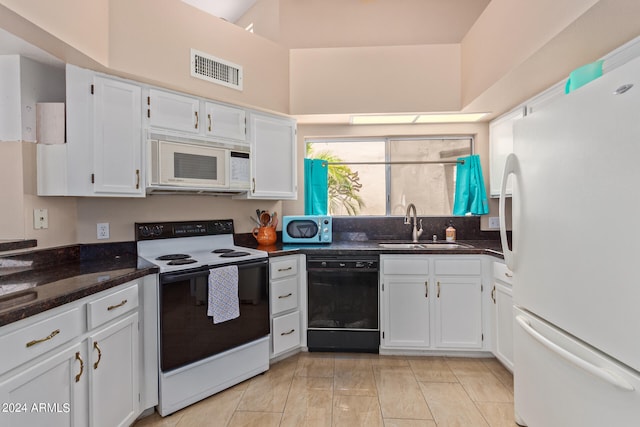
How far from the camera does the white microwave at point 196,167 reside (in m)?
2.21

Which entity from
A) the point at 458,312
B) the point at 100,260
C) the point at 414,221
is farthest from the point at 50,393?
the point at 414,221

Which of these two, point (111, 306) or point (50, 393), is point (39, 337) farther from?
point (111, 306)

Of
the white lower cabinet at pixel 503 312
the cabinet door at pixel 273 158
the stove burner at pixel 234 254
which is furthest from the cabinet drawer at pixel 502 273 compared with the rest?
the stove burner at pixel 234 254

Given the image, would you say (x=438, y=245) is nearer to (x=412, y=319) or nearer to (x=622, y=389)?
(x=412, y=319)

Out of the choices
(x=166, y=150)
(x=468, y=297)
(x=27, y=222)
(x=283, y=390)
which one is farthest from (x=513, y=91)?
(x=27, y=222)

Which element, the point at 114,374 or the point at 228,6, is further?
the point at 228,6

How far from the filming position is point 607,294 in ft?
3.62

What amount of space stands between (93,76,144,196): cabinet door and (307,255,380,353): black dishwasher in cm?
148

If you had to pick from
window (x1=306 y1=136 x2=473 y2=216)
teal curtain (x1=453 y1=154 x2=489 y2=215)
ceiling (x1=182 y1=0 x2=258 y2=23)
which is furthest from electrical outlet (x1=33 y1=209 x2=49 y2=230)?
teal curtain (x1=453 y1=154 x2=489 y2=215)

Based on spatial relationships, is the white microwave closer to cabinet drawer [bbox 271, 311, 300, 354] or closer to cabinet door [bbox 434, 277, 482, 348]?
cabinet drawer [bbox 271, 311, 300, 354]

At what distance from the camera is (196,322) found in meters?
2.03

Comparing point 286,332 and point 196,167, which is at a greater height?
point 196,167

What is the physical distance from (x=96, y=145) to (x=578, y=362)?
2.69 meters

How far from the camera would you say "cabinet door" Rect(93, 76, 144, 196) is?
A: 1.99 m
